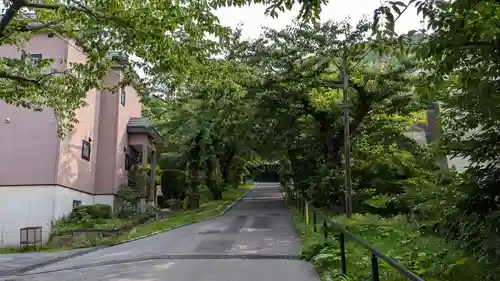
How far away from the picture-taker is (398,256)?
7.77m

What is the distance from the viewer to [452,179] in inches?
247

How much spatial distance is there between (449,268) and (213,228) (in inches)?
494

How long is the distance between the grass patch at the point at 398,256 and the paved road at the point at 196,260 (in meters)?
0.51

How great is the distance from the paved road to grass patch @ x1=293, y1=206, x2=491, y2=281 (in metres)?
0.51

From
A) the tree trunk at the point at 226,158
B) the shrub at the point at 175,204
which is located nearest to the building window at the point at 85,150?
the shrub at the point at 175,204

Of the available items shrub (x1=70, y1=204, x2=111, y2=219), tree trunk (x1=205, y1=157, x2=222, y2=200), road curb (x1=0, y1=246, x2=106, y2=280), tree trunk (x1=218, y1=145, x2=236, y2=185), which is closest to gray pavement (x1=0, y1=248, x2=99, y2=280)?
road curb (x1=0, y1=246, x2=106, y2=280)

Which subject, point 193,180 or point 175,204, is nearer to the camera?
point 193,180

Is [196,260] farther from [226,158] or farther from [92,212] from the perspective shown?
[226,158]

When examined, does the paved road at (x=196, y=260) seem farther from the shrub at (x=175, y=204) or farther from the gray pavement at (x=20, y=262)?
the shrub at (x=175, y=204)

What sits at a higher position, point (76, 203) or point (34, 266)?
point (76, 203)

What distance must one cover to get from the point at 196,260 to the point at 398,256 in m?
4.63

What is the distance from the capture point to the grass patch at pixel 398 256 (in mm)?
5793

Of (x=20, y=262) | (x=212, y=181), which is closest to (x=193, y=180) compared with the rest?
(x=212, y=181)

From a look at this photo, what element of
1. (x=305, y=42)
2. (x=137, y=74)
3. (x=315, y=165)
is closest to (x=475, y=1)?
(x=137, y=74)
